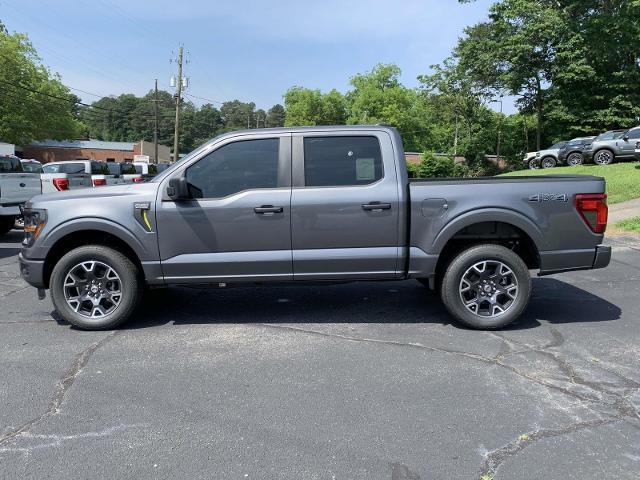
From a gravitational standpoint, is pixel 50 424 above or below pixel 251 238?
below

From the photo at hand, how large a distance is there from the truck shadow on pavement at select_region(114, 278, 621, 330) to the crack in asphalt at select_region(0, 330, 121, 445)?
1.91 feet

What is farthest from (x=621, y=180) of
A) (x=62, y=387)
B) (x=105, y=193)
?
(x=62, y=387)

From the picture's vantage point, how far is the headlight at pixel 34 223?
5148 mm

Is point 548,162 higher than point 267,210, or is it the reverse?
point 548,162

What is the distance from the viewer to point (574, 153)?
26.2 metres

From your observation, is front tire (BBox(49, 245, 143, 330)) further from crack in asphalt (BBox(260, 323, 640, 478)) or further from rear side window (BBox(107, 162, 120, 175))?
rear side window (BBox(107, 162, 120, 175))

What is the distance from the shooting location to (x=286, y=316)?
5770 millimetres

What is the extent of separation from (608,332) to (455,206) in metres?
1.98

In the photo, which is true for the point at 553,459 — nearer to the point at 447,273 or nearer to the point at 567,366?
the point at 567,366

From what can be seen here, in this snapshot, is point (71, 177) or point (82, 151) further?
point (82, 151)

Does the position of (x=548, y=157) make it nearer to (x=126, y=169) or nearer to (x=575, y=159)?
(x=575, y=159)

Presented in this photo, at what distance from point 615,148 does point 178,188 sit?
24.0 m

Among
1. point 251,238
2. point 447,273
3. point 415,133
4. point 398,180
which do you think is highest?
point 415,133

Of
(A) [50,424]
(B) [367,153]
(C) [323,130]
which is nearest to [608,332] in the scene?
(B) [367,153]
